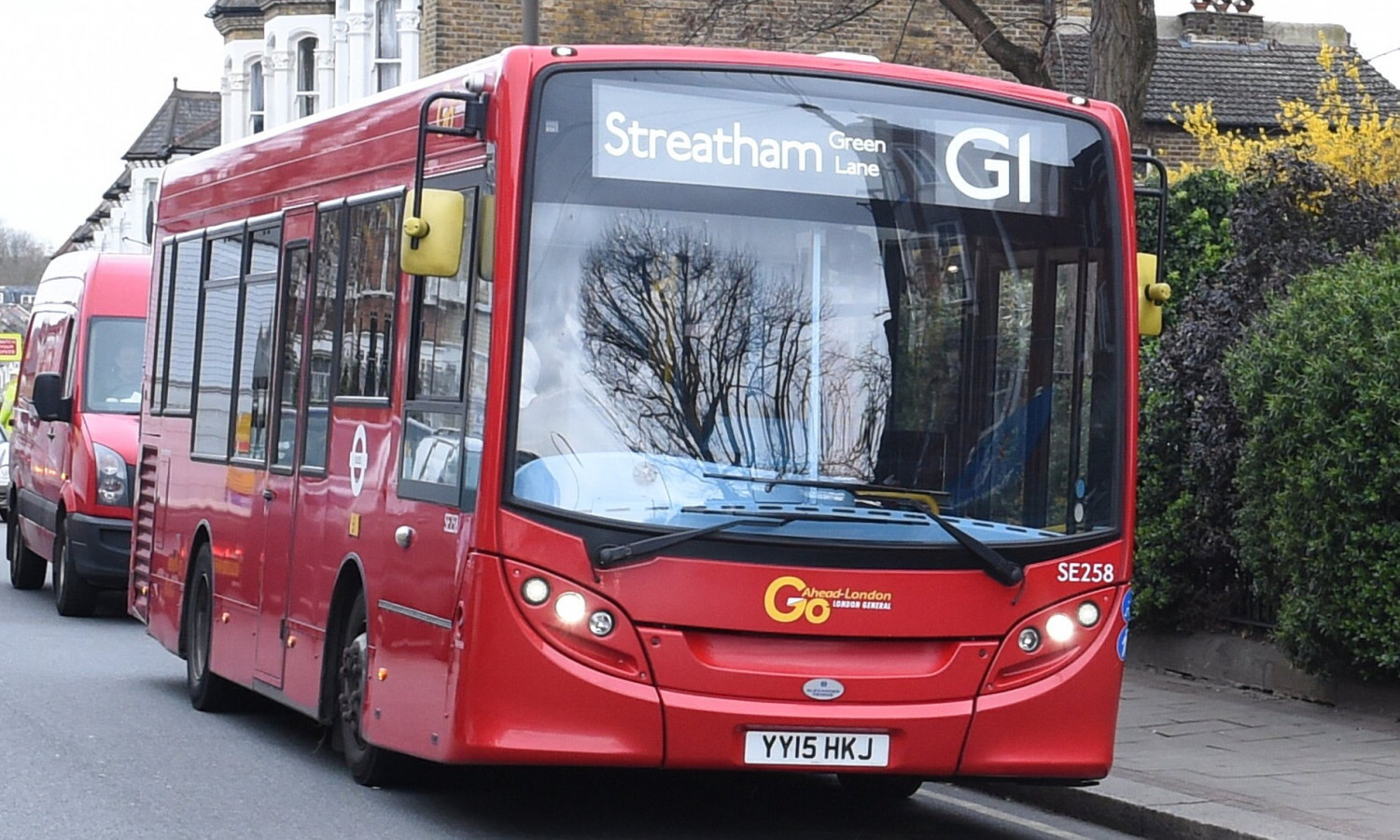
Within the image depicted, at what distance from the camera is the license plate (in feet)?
26.0

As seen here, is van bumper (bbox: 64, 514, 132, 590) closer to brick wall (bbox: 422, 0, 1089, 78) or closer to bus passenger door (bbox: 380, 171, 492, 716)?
bus passenger door (bbox: 380, 171, 492, 716)

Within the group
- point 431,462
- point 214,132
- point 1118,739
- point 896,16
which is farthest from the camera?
point 214,132

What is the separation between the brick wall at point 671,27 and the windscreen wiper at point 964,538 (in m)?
23.7

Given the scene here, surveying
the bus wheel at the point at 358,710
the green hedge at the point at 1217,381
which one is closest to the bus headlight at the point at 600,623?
the bus wheel at the point at 358,710

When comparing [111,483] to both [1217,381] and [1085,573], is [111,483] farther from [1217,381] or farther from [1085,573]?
[1085,573]

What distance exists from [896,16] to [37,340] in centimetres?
1658

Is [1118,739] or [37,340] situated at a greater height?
[37,340]

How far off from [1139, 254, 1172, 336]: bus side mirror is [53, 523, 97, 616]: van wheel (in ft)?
35.4

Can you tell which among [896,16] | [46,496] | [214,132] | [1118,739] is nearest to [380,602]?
[1118,739]

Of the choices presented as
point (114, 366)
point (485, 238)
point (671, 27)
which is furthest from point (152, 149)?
point (485, 238)

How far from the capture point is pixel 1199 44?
37969 millimetres

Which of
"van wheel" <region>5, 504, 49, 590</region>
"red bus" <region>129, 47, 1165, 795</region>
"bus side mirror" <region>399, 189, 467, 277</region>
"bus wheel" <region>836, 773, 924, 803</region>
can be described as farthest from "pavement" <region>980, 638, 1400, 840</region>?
"van wheel" <region>5, 504, 49, 590</region>

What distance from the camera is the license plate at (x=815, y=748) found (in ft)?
26.0

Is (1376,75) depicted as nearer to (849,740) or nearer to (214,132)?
(849,740)
